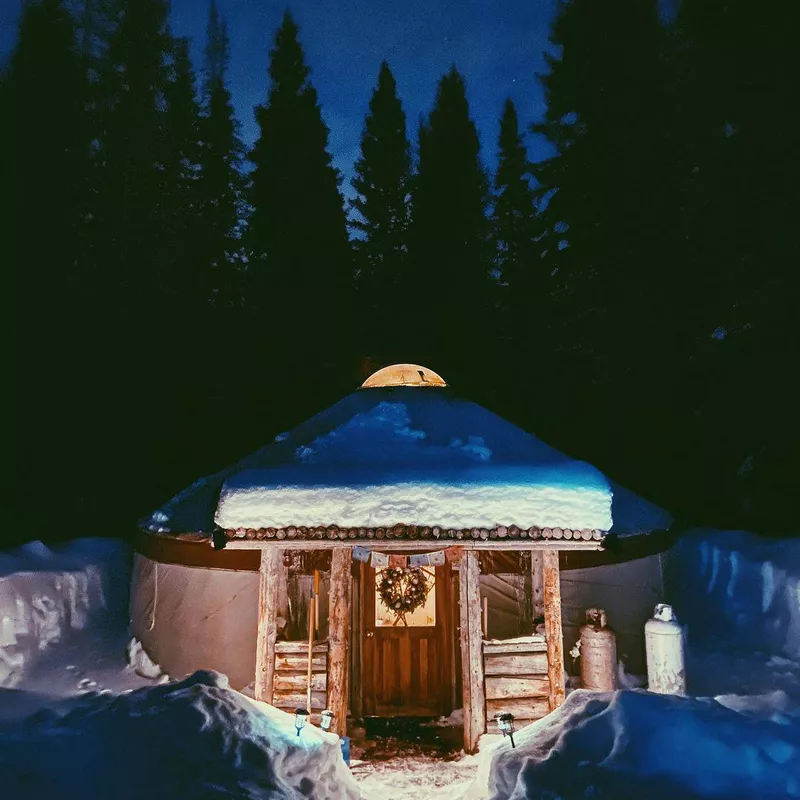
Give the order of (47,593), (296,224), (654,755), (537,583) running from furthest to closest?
1. (296,224)
2. (47,593)
3. (537,583)
4. (654,755)

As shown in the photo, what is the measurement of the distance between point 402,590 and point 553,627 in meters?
2.46

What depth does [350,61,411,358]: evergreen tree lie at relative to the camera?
26.1m

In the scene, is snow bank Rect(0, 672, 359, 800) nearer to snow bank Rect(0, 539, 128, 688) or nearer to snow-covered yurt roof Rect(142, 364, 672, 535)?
snow-covered yurt roof Rect(142, 364, 672, 535)

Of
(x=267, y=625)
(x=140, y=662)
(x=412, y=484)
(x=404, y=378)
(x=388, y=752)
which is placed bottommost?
(x=388, y=752)

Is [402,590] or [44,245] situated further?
[44,245]

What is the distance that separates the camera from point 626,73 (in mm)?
15617

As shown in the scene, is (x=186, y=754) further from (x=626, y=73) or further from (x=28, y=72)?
(x=28, y=72)

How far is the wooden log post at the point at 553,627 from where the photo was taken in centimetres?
670

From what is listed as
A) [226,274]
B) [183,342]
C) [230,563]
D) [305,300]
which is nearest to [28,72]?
[226,274]

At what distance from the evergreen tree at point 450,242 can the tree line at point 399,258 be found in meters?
0.13

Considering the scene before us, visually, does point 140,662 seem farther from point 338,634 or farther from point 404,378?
point 404,378

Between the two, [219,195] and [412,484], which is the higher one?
[219,195]

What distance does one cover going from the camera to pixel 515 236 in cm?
2345

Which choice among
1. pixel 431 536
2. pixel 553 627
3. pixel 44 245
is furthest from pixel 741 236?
pixel 44 245
